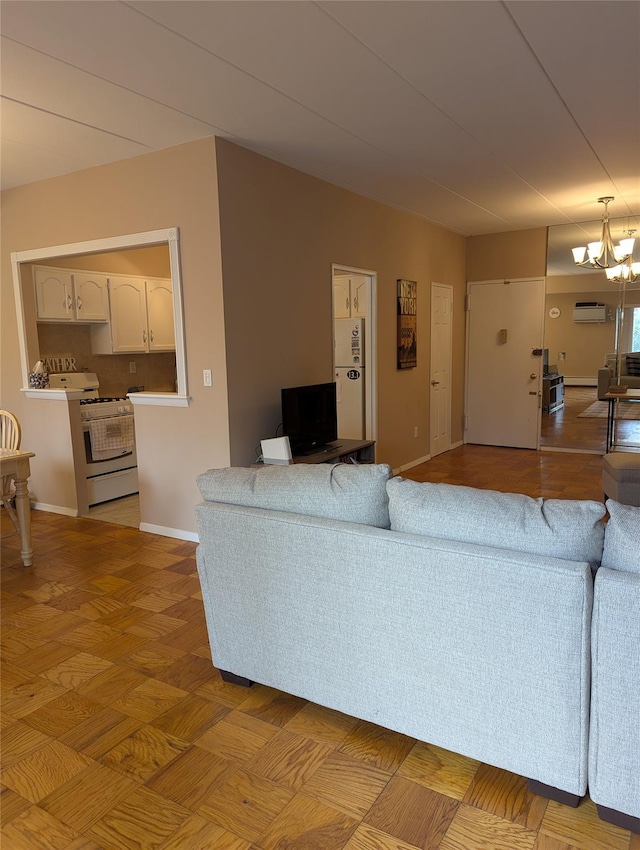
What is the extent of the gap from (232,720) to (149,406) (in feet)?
8.42

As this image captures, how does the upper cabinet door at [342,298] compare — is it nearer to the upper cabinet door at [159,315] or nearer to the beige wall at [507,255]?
the upper cabinet door at [159,315]

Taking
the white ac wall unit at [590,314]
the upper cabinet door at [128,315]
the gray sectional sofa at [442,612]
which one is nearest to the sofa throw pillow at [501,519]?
the gray sectional sofa at [442,612]

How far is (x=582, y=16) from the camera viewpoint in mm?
2320

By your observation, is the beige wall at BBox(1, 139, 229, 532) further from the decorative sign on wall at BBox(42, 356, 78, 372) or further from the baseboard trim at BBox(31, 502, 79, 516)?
the decorative sign on wall at BBox(42, 356, 78, 372)

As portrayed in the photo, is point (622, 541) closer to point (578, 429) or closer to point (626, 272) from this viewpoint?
point (626, 272)

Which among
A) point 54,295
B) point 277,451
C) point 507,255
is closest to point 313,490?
point 277,451

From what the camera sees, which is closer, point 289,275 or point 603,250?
point 289,275

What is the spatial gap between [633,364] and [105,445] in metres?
5.88

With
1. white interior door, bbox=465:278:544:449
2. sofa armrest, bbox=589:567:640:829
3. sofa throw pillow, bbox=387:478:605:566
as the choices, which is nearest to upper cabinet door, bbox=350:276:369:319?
white interior door, bbox=465:278:544:449

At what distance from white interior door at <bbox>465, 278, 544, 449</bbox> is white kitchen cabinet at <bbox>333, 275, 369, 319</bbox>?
2569 mm

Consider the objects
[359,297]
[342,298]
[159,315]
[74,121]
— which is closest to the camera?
[74,121]

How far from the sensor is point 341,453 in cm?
415

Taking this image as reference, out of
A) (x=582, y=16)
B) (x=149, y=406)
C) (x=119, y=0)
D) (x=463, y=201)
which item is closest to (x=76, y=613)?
(x=149, y=406)

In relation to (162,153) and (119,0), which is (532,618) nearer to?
(119,0)
